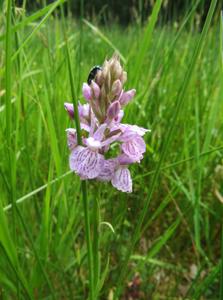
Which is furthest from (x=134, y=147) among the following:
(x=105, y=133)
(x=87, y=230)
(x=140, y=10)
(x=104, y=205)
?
(x=140, y=10)

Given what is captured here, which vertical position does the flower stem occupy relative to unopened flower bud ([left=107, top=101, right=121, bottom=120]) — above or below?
below

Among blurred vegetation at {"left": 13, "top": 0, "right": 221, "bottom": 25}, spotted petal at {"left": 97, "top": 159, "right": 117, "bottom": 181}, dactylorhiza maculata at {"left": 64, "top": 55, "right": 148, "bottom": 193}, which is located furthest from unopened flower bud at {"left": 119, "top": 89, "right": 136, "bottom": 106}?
blurred vegetation at {"left": 13, "top": 0, "right": 221, "bottom": 25}

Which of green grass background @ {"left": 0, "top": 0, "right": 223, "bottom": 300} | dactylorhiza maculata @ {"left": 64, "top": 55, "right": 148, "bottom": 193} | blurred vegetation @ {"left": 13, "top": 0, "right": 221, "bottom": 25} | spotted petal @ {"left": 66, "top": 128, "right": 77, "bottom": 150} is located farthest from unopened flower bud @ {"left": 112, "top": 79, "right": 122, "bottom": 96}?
blurred vegetation @ {"left": 13, "top": 0, "right": 221, "bottom": 25}

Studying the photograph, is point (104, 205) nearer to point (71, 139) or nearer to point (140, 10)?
point (71, 139)

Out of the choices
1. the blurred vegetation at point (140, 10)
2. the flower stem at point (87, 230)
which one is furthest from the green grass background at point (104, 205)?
the blurred vegetation at point (140, 10)

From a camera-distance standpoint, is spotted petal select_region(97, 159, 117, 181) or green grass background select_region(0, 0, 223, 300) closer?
spotted petal select_region(97, 159, 117, 181)

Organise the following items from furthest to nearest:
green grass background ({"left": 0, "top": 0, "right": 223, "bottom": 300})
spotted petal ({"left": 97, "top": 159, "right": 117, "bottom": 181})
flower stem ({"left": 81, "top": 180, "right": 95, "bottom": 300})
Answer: green grass background ({"left": 0, "top": 0, "right": 223, "bottom": 300}) → spotted petal ({"left": 97, "top": 159, "right": 117, "bottom": 181}) → flower stem ({"left": 81, "top": 180, "right": 95, "bottom": 300})

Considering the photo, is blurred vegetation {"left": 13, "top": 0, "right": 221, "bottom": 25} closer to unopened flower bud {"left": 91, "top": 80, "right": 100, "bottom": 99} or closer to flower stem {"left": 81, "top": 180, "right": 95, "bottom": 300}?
unopened flower bud {"left": 91, "top": 80, "right": 100, "bottom": 99}

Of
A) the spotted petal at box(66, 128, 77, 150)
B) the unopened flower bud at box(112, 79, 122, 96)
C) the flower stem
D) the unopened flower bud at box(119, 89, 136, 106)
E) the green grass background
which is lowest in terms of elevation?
the green grass background

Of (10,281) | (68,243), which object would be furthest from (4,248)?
(68,243)

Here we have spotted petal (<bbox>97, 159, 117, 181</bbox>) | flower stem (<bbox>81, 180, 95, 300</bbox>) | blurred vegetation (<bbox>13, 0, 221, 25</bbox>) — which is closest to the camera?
flower stem (<bbox>81, 180, 95, 300</bbox>)
